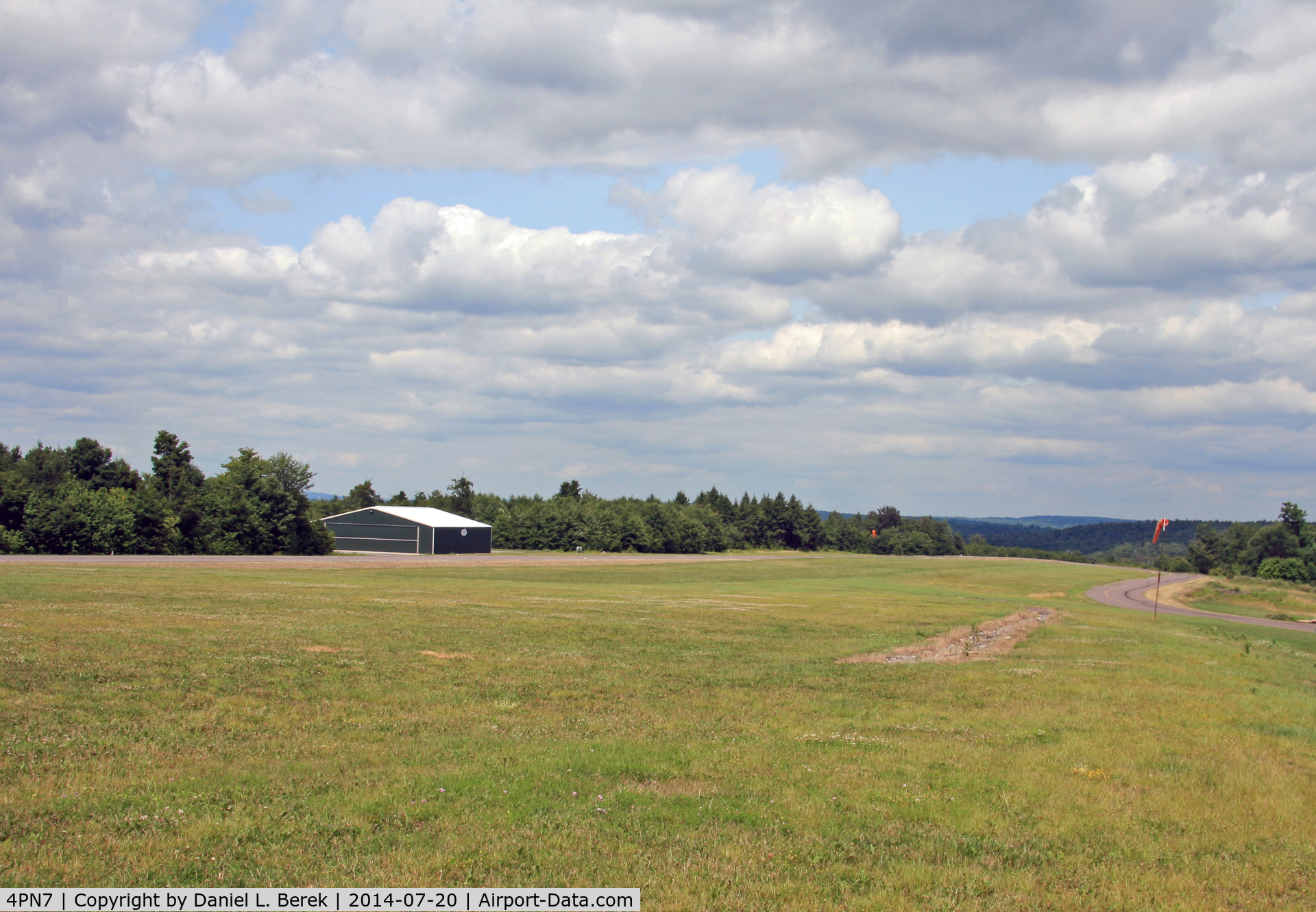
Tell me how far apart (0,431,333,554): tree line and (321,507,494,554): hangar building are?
1326 centimetres

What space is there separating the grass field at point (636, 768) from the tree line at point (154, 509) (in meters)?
68.0

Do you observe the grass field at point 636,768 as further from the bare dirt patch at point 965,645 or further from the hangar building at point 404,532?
the hangar building at point 404,532

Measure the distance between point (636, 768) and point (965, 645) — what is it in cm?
2340

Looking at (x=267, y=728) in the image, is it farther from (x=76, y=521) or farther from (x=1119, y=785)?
(x=76, y=521)

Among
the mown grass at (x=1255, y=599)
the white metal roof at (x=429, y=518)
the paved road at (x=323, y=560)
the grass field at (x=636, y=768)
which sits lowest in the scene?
the mown grass at (x=1255, y=599)

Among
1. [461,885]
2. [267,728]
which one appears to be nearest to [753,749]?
[461,885]

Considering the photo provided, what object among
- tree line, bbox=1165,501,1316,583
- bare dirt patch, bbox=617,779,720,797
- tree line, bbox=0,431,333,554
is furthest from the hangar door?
tree line, bbox=1165,501,1316,583

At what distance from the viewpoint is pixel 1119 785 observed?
13.1 metres

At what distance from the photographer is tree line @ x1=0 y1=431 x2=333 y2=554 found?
3337 inches

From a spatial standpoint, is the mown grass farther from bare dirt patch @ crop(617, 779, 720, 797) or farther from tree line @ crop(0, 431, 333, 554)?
tree line @ crop(0, 431, 333, 554)

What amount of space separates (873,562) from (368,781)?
148 meters

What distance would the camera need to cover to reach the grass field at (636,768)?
8844 millimetres

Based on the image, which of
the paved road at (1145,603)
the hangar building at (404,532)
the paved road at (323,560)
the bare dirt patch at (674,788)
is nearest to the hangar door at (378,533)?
the hangar building at (404,532)

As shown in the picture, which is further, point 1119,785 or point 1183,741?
point 1183,741
